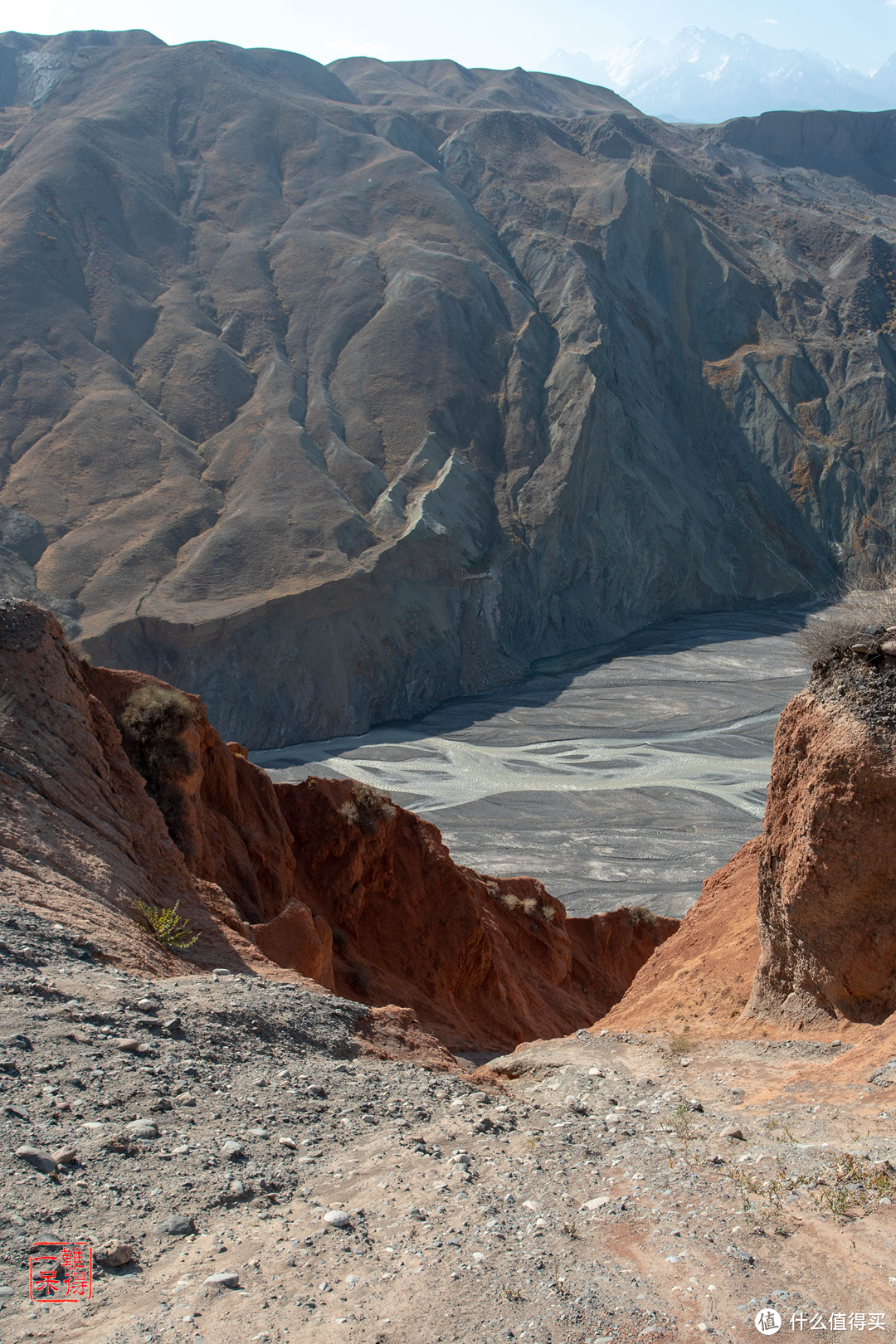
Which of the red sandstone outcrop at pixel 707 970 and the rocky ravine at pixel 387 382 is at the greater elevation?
the rocky ravine at pixel 387 382

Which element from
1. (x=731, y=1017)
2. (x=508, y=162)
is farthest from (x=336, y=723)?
(x=508, y=162)

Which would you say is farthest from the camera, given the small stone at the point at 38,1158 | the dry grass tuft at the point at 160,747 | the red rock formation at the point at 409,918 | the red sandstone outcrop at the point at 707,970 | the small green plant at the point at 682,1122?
the red rock formation at the point at 409,918

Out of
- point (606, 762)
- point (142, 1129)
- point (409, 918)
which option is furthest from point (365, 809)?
point (606, 762)

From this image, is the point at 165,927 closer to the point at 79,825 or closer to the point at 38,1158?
the point at 79,825

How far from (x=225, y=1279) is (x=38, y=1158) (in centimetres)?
106

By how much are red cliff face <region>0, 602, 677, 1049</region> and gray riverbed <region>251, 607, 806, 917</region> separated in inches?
361

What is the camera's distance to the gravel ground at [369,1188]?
3.36m

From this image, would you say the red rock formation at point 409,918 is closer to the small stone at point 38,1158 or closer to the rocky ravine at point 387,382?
the small stone at point 38,1158

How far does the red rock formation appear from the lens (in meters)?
15.4

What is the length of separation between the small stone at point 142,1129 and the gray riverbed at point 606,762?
84.6 ft

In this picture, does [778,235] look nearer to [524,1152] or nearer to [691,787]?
[691,787]

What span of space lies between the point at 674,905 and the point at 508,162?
3017 inches

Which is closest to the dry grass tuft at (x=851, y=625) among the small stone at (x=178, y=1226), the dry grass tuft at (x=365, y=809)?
the small stone at (x=178, y=1226)

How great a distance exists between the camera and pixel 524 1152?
16.3 ft
